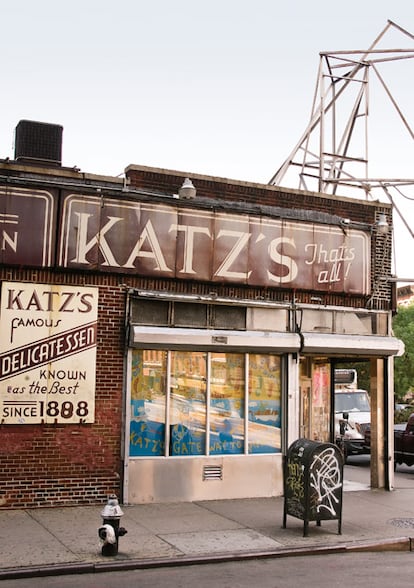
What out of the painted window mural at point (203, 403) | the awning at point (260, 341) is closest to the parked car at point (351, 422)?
the awning at point (260, 341)

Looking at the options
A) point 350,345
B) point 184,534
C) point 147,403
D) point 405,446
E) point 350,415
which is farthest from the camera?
point 350,415

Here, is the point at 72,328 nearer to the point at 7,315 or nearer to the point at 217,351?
the point at 7,315

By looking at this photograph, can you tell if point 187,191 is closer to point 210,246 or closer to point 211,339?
point 210,246

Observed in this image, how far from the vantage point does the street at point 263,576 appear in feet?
26.3

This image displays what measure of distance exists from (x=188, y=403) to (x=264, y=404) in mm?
1656

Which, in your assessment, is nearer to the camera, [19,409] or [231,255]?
[19,409]

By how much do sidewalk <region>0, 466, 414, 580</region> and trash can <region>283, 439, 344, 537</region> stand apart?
0.30 m

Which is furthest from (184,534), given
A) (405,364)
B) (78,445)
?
(405,364)

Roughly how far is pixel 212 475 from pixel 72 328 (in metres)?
3.78

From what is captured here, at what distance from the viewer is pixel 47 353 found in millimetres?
12250

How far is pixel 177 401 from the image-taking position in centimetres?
1333

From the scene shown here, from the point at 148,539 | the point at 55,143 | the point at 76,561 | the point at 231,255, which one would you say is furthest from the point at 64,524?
the point at 55,143

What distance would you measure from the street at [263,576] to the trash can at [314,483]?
105 cm

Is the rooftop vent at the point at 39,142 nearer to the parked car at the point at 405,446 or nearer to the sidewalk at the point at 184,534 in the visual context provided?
the sidewalk at the point at 184,534
